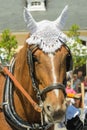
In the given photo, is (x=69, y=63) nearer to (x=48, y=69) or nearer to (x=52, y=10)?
(x=48, y=69)

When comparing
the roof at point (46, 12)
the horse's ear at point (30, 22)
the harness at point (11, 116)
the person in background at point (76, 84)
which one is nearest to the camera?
the horse's ear at point (30, 22)

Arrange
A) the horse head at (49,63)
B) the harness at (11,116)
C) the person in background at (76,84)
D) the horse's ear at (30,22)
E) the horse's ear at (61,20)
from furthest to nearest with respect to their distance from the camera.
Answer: the person in background at (76,84) → the harness at (11,116) → the horse's ear at (61,20) → the horse's ear at (30,22) → the horse head at (49,63)

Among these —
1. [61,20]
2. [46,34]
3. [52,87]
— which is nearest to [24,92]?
[52,87]

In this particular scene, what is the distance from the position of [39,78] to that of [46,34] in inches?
18.3

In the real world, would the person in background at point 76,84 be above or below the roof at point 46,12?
above

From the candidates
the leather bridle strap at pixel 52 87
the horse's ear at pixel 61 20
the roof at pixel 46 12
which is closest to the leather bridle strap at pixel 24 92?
the leather bridle strap at pixel 52 87

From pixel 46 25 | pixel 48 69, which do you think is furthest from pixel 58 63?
pixel 46 25

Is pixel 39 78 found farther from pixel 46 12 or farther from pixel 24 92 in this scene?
pixel 46 12

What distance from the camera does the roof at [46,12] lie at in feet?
129

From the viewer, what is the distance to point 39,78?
4727 mm

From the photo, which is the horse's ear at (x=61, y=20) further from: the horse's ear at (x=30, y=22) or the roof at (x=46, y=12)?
the roof at (x=46, y=12)

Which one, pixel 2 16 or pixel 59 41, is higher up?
pixel 59 41

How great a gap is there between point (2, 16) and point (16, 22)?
7.66 feet

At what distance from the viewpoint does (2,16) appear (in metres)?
40.9
